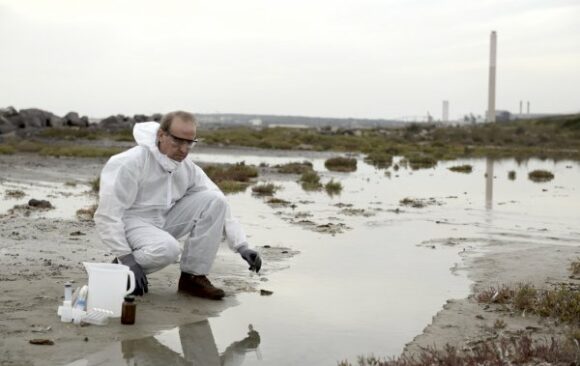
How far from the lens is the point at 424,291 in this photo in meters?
7.07

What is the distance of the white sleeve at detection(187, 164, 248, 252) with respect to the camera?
667 centimetres

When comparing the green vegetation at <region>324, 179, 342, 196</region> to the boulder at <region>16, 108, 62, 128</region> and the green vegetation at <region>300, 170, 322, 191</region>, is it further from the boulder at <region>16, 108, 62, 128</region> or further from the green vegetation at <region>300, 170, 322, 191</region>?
the boulder at <region>16, 108, 62, 128</region>

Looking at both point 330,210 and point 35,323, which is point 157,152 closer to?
point 35,323

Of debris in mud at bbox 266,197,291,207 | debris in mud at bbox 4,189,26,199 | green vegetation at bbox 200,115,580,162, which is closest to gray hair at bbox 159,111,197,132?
debris in mud at bbox 266,197,291,207

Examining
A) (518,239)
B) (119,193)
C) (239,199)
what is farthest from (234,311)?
(239,199)

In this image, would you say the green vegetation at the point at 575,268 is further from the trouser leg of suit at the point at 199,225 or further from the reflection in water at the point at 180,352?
the reflection in water at the point at 180,352

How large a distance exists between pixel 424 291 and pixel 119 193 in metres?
2.90

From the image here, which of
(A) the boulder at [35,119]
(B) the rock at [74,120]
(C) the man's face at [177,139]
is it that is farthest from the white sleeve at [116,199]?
(B) the rock at [74,120]

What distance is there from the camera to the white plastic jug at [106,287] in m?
5.71

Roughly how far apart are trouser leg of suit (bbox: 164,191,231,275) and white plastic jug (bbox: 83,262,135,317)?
98 cm

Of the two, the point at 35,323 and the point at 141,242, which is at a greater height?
the point at 141,242

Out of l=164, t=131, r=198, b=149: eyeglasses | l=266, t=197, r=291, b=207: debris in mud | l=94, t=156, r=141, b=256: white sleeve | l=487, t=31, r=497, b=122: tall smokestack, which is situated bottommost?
l=266, t=197, r=291, b=207: debris in mud

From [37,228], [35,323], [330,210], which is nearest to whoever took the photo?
[35,323]

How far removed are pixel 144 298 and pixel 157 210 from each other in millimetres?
771
